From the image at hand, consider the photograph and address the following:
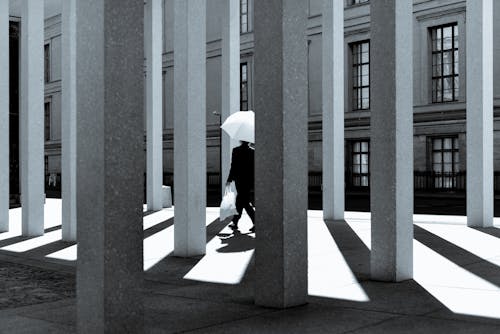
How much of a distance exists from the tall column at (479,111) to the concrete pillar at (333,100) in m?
2.73

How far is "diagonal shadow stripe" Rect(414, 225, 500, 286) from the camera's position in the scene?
703 centimetres

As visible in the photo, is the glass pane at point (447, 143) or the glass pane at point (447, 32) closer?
the glass pane at point (447, 143)

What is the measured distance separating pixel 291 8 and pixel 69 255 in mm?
5263

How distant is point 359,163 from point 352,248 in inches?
1137

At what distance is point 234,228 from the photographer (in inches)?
467

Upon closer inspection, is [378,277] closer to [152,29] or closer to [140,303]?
[140,303]

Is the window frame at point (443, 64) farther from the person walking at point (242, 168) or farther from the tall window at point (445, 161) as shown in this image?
the person walking at point (242, 168)

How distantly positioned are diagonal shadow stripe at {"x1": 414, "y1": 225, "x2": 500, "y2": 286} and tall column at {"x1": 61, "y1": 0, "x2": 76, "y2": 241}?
5672 millimetres

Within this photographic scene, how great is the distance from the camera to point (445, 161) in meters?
35.2

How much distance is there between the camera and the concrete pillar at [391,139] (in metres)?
6.71

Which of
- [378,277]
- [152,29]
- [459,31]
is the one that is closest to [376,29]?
[378,277]

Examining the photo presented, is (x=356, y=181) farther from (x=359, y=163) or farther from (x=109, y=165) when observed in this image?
(x=109, y=165)

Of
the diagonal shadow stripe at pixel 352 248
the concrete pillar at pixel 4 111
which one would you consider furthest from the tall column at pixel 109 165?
the concrete pillar at pixel 4 111

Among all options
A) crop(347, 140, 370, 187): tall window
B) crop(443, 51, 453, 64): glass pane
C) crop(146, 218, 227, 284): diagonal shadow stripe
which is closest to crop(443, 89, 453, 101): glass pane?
crop(443, 51, 453, 64): glass pane
